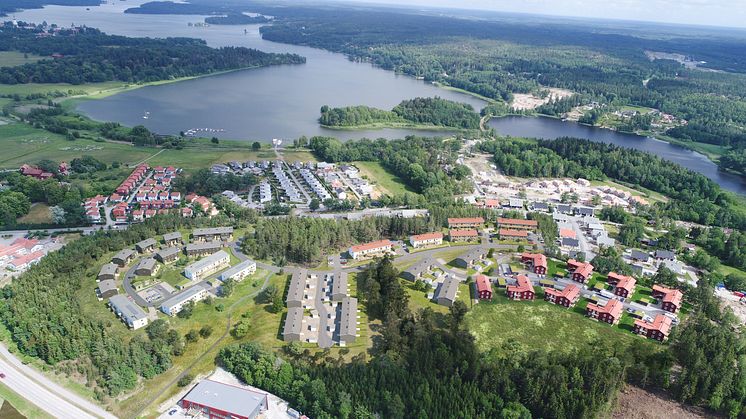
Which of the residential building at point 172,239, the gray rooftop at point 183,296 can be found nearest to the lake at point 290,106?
the residential building at point 172,239

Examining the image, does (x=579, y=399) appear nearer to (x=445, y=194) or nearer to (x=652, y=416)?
(x=652, y=416)

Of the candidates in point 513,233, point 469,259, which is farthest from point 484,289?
point 513,233

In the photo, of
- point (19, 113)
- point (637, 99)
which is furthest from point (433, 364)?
point (637, 99)

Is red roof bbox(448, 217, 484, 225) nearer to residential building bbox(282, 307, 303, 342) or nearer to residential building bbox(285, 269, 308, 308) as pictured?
residential building bbox(285, 269, 308, 308)

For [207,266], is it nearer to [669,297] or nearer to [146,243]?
[146,243]

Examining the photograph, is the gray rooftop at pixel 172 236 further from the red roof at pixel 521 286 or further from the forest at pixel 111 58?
the forest at pixel 111 58

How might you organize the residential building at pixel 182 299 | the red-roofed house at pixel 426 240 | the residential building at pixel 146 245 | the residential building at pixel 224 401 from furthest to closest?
1. the red-roofed house at pixel 426 240
2. the residential building at pixel 146 245
3. the residential building at pixel 182 299
4. the residential building at pixel 224 401

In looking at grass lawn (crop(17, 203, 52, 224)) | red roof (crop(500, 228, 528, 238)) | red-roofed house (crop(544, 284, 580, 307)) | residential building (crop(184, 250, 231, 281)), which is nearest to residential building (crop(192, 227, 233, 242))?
residential building (crop(184, 250, 231, 281))
